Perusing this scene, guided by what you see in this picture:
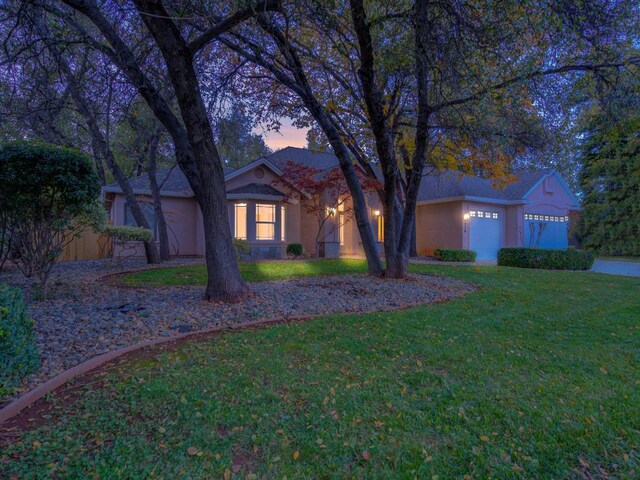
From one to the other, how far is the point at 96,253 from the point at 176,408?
1436 cm

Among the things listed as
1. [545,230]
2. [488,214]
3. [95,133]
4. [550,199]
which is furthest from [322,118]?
[550,199]

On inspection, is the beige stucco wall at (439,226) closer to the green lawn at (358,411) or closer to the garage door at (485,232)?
the garage door at (485,232)

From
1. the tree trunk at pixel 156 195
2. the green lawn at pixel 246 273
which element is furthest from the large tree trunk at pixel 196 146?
the tree trunk at pixel 156 195

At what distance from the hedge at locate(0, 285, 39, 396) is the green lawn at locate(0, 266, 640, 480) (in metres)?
0.59

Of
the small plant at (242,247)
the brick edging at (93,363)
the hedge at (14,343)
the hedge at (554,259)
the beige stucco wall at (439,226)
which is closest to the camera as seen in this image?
the brick edging at (93,363)

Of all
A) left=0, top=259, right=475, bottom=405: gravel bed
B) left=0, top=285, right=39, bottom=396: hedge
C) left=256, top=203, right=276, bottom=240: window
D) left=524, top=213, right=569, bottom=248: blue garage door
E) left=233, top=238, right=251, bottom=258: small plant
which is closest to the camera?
left=0, top=285, right=39, bottom=396: hedge

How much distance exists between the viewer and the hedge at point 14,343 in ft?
9.57

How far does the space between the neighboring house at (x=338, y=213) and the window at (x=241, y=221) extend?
1.5 inches

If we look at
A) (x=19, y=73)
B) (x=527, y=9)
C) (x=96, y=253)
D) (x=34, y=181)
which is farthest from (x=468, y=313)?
(x=96, y=253)

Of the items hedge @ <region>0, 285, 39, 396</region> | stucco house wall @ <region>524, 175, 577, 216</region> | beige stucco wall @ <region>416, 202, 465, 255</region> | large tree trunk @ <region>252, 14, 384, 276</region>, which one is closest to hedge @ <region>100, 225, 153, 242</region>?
large tree trunk @ <region>252, 14, 384, 276</region>

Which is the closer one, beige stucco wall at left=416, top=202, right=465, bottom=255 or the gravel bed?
the gravel bed

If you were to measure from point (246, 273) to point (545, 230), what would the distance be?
16.0m

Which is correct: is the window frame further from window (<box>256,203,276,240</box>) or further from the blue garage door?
the blue garage door

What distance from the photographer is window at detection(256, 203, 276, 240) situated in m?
14.6
